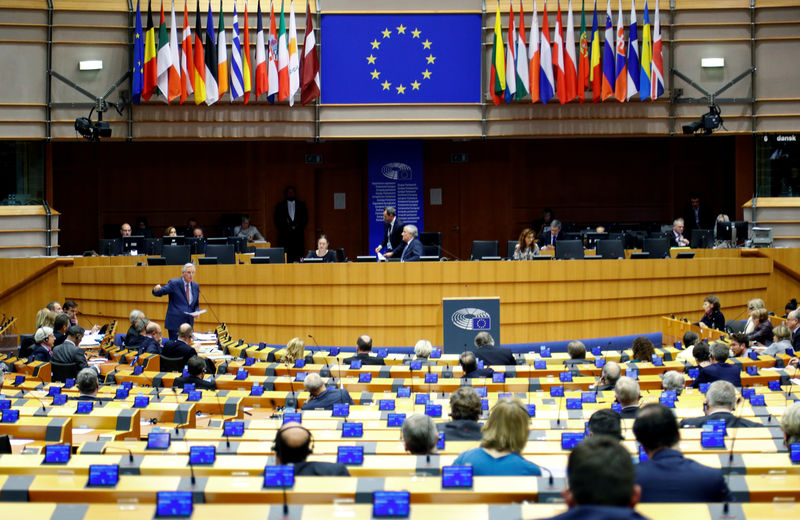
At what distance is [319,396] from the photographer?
6.60 metres

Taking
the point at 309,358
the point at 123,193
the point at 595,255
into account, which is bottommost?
the point at 309,358

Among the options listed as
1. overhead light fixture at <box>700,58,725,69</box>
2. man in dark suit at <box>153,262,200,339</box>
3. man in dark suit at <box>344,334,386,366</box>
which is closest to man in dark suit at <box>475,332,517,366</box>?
man in dark suit at <box>344,334,386,366</box>

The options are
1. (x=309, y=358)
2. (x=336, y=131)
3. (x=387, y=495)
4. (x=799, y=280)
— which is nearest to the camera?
(x=387, y=495)

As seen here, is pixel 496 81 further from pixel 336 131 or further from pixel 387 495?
pixel 387 495

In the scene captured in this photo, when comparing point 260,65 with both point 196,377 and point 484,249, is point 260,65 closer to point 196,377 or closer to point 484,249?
point 484,249

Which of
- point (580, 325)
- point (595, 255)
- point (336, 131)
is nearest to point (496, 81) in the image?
point (336, 131)

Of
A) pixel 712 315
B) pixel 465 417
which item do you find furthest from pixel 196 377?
pixel 712 315

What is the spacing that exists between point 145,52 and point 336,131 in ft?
11.4

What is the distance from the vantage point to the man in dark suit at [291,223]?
1759cm

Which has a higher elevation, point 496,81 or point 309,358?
point 496,81

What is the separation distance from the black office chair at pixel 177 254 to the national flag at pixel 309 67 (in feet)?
12.4

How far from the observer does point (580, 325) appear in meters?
12.7

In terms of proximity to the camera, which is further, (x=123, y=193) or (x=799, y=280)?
(x=123, y=193)

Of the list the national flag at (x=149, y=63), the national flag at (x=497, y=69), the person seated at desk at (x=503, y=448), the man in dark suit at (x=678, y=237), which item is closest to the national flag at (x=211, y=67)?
the national flag at (x=149, y=63)
